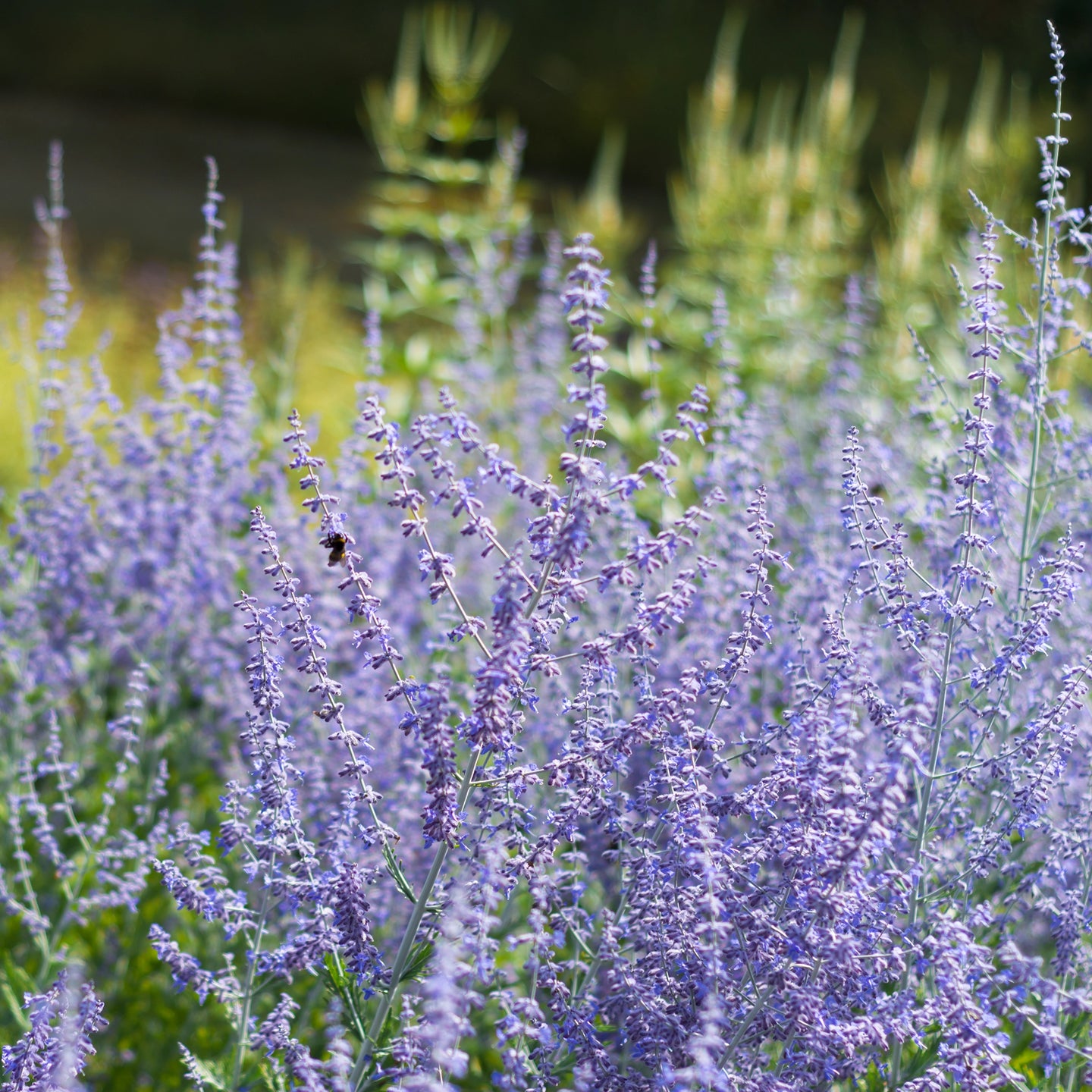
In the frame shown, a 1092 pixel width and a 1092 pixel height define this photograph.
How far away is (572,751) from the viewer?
6.28ft

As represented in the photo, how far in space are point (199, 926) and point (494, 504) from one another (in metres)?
1.77

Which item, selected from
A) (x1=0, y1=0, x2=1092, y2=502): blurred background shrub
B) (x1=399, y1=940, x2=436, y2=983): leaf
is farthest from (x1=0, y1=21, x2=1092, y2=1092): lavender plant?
(x1=0, y1=0, x2=1092, y2=502): blurred background shrub

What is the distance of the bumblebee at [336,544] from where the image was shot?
1.83 metres

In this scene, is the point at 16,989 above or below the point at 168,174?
below

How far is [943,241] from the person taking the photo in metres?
6.56

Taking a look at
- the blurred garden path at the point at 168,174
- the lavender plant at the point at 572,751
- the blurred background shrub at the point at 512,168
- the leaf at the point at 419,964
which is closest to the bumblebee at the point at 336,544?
the lavender plant at the point at 572,751

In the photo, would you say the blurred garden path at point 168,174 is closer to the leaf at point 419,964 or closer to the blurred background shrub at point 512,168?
the blurred background shrub at point 512,168

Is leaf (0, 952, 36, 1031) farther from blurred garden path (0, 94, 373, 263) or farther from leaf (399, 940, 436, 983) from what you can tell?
blurred garden path (0, 94, 373, 263)

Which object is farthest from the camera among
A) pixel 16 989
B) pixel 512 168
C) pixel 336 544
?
pixel 512 168

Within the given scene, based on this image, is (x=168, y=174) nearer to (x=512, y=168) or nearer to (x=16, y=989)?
(x=512, y=168)

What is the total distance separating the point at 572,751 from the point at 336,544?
47 cm

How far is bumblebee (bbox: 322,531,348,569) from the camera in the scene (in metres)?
1.83

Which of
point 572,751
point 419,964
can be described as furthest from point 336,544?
point 419,964

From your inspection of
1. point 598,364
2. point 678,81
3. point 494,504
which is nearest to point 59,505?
point 494,504
